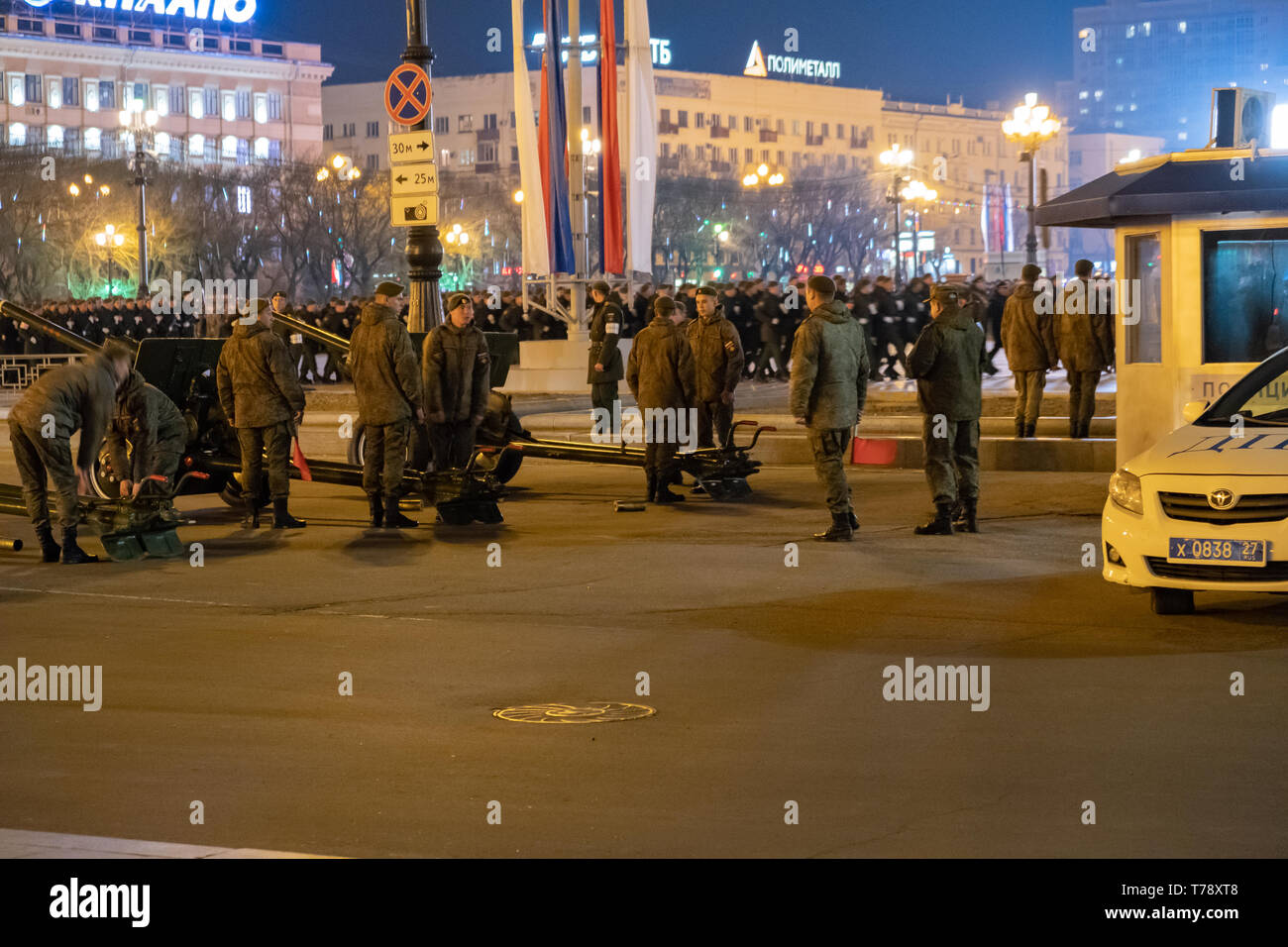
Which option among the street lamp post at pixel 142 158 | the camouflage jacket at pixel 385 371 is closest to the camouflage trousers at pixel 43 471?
the camouflage jacket at pixel 385 371

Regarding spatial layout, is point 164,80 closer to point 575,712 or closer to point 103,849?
point 575,712

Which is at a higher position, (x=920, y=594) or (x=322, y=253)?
(x=322, y=253)

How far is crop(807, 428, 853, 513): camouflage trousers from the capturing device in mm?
13469

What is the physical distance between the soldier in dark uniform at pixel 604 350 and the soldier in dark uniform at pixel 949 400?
6.91 metres

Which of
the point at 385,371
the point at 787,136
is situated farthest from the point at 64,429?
the point at 787,136

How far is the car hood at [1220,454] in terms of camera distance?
9.98 metres

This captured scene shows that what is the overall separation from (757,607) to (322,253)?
74533 mm

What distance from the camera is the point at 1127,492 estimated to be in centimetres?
1034

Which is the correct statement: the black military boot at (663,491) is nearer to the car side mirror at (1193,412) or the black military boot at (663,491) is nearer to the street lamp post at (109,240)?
the car side mirror at (1193,412)

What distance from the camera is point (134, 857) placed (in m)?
5.64

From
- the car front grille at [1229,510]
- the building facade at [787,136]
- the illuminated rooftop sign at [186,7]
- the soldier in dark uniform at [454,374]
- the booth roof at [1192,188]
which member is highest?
the illuminated rooftop sign at [186,7]

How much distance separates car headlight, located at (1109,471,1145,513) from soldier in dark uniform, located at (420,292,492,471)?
6.24 metres

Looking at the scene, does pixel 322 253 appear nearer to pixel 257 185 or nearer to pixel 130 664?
pixel 257 185
